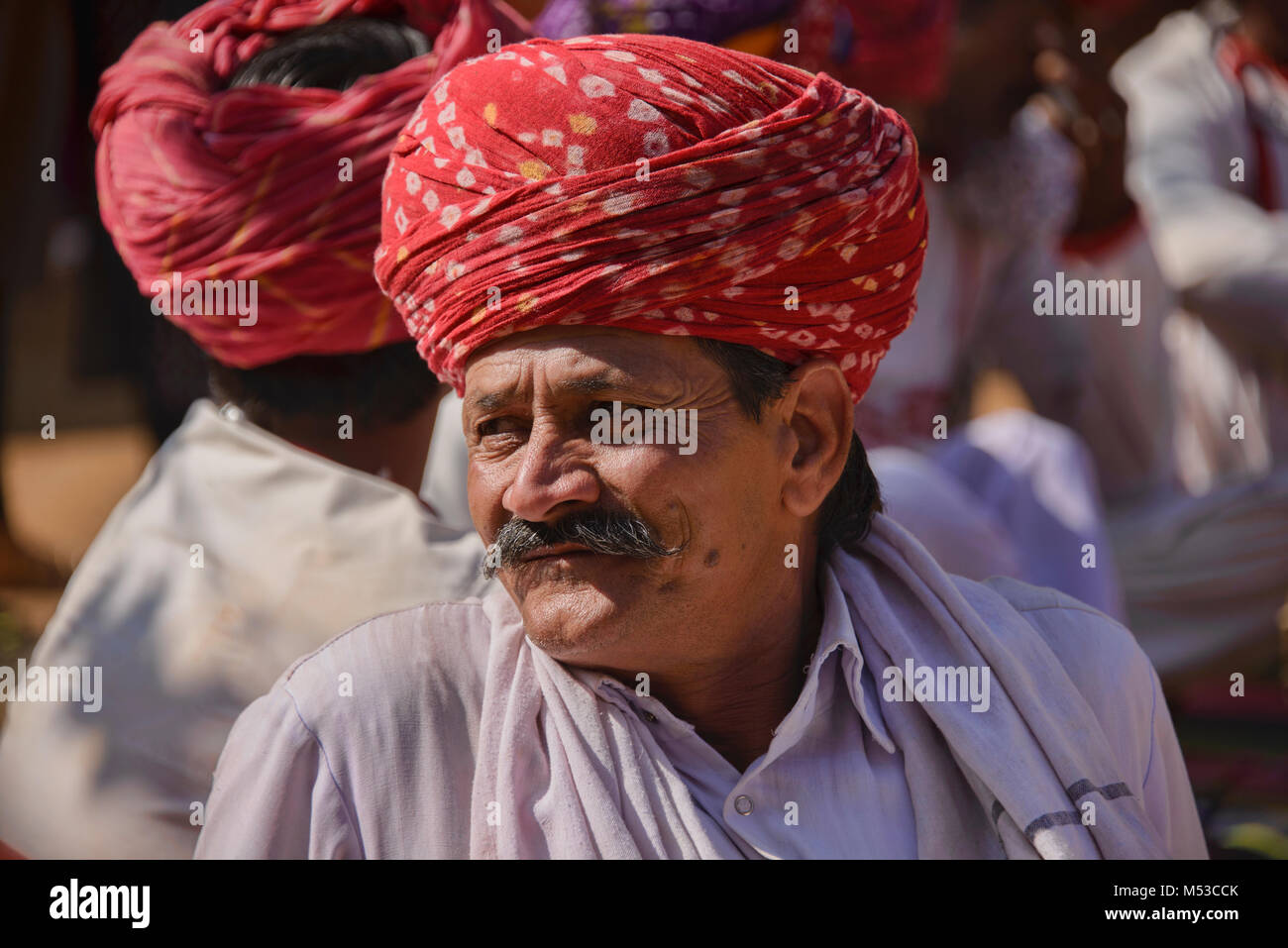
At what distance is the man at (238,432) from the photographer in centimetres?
278

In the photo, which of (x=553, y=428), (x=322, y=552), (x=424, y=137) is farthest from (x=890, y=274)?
(x=322, y=552)

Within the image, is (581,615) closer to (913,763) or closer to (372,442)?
(913,763)

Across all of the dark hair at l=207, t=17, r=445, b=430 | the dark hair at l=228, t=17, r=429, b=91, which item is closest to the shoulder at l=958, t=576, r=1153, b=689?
the dark hair at l=207, t=17, r=445, b=430

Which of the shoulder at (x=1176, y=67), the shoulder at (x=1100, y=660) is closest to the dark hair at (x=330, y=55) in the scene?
the shoulder at (x=1100, y=660)

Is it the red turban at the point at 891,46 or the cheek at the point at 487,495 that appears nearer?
the cheek at the point at 487,495

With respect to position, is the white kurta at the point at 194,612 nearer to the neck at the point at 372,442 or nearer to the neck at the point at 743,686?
the neck at the point at 372,442

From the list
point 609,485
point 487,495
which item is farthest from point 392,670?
point 609,485

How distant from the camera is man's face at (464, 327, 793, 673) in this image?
6.68 ft

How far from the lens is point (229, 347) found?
303cm

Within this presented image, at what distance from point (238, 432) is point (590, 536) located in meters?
1.25

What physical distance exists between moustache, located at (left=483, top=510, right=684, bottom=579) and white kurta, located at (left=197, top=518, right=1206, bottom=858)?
0.19m

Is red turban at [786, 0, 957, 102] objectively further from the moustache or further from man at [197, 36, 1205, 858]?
the moustache

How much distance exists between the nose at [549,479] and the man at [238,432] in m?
0.87

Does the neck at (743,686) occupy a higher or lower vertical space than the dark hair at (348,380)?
lower
